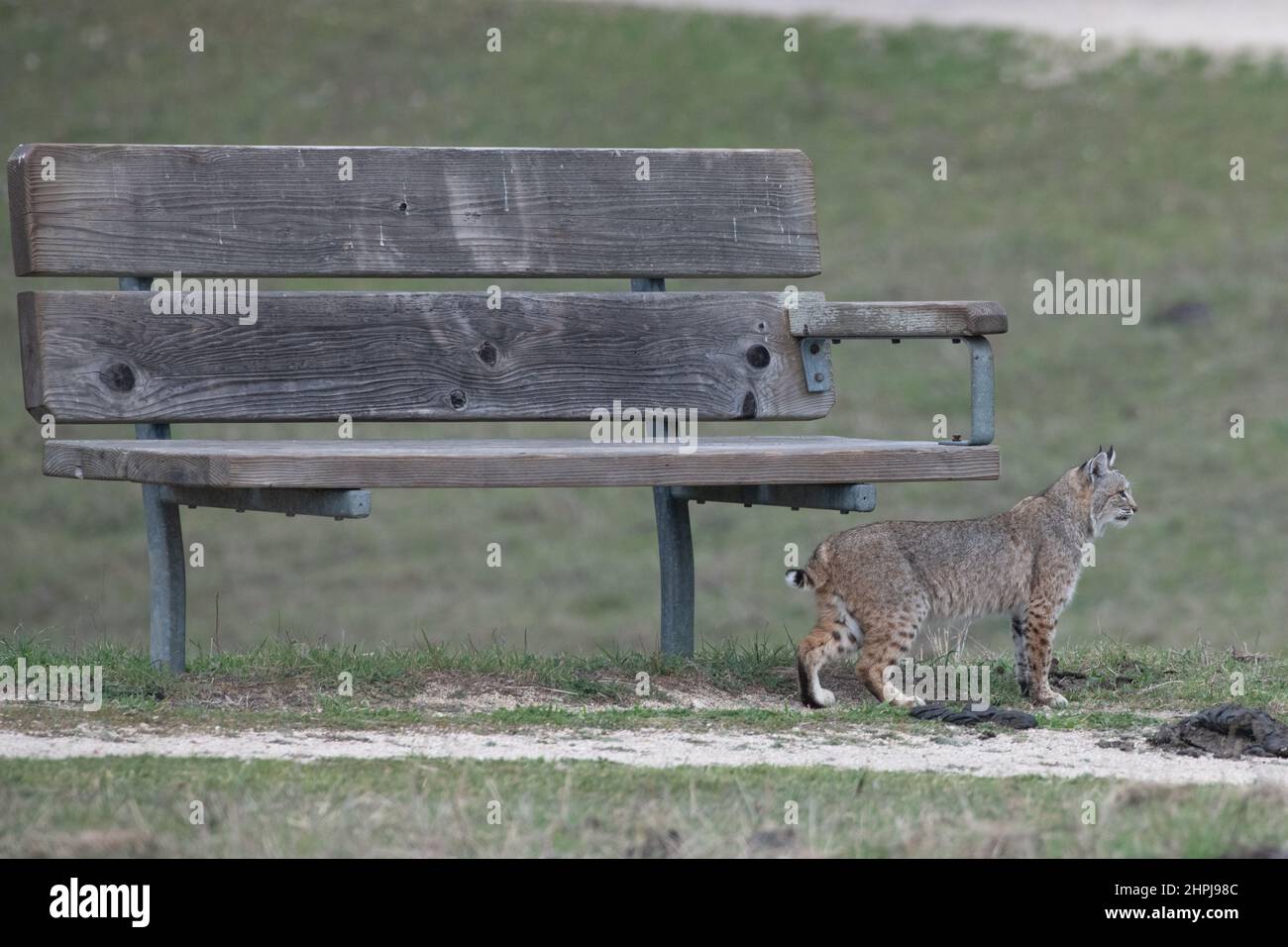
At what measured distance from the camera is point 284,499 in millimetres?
6406

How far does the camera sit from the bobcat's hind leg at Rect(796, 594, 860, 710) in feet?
23.1

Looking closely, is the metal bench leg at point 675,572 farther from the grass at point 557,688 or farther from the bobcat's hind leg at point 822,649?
the bobcat's hind leg at point 822,649

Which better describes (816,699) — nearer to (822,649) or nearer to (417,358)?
(822,649)

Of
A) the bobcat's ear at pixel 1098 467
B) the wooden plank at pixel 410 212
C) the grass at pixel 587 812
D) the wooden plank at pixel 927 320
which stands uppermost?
the wooden plank at pixel 410 212

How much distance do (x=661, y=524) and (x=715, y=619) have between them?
12473mm

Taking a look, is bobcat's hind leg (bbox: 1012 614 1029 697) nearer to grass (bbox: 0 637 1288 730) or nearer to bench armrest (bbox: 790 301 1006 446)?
grass (bbox: 0 637 1288 730)

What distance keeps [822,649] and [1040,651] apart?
2.98 ft

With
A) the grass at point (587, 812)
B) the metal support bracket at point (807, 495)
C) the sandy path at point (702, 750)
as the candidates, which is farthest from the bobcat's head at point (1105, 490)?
the grass at point (587, 812)

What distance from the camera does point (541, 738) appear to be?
605cm

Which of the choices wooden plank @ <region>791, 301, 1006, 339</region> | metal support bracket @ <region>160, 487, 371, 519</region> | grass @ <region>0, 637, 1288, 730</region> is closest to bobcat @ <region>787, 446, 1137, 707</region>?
grass @ <region>0, 637, 1288, 730</region>

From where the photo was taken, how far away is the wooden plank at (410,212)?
7.08m

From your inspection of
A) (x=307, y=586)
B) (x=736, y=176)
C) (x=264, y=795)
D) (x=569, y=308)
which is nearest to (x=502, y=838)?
(x=264, y=795)

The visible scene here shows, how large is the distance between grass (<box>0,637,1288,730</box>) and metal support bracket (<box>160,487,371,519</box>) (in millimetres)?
648

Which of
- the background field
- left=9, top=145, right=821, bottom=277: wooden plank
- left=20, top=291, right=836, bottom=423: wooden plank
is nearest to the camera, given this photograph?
left=20, top=291, right=836, bottom=423: wooden plank
